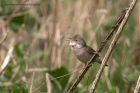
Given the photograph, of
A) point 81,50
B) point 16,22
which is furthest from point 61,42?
point 81,50

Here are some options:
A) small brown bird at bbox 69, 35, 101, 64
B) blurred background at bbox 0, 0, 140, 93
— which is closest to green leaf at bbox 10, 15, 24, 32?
blurred background at bbox 0, 0, 140, 93

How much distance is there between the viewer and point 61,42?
19.4ft

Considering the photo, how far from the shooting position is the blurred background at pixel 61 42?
5.13 meters

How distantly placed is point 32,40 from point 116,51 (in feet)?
2.90

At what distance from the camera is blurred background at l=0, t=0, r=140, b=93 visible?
16.8ft

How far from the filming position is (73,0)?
6.61 m

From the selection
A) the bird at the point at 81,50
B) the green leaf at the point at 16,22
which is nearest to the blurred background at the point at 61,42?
the green leaf at the point at 16,22

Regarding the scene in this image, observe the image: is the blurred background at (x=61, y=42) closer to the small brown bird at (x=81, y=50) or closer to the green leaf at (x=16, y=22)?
the green leaf at (x=16, y=22)

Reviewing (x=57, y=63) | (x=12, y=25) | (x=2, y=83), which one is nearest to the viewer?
(x=2, y=83)

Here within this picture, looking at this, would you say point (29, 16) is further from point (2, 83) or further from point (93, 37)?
point (2, 83)

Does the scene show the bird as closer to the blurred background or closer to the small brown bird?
the small brown bird

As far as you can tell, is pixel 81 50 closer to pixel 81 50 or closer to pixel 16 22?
pixel 81 50

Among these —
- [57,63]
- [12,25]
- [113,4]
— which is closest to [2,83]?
[57,63]


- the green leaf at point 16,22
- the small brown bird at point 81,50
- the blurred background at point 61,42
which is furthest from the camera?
the green leaf at point 16,22
